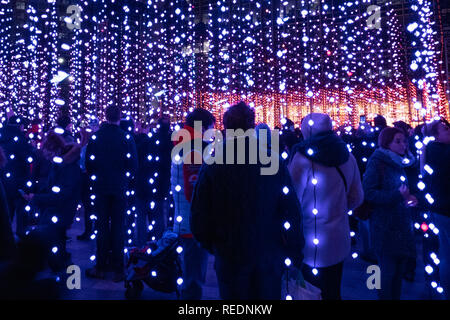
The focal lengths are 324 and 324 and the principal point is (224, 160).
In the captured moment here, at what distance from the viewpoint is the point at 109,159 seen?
4008mm

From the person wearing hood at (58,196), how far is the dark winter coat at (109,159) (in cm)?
20

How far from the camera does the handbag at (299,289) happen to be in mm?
2107

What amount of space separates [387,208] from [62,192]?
3.39 m

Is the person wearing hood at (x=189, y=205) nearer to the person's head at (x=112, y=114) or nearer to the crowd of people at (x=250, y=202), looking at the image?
the crowd of people at (x=250, y=202)

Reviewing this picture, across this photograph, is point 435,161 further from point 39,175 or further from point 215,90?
point 215,90

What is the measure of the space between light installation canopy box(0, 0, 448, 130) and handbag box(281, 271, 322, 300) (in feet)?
21.0

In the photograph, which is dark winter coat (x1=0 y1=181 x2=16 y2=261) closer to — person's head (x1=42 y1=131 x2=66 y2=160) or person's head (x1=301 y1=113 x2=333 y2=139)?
person's head (x1=301 y1=113 x2=333 y2=139)

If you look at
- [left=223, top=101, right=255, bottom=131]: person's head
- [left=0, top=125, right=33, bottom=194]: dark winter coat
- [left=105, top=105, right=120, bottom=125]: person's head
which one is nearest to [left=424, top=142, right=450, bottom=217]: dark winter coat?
[left=223, top=101, right=255, bottom=131]: person's head

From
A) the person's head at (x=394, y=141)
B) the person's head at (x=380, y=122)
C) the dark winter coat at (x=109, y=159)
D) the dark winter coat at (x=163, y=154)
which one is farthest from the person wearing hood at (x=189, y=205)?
the person's head at (x=380, y=122)

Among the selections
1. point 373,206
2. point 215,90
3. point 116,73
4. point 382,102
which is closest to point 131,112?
point 116,73

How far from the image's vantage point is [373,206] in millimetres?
2898

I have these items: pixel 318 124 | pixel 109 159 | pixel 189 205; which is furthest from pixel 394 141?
pixel 109 159

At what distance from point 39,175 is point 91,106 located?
4.35 metres

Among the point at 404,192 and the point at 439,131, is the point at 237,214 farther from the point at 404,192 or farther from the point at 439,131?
the point at 439,131
